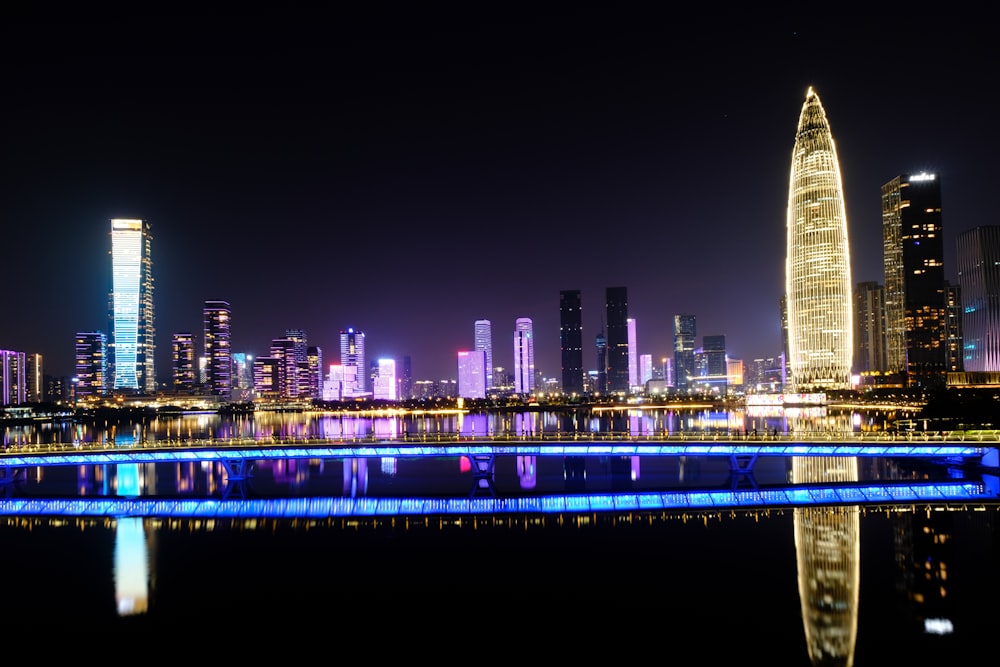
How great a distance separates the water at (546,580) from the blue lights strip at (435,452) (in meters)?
2.59

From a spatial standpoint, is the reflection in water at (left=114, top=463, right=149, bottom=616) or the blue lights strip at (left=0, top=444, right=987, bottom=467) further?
the blue lights strip at (left=0, top=444, right=987, bottom=467)

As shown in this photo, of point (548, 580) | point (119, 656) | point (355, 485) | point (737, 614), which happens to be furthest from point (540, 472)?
point (119, 656)

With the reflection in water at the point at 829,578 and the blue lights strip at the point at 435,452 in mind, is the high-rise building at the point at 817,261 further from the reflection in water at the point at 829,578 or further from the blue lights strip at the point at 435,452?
the reflection in water at the point at 829,578

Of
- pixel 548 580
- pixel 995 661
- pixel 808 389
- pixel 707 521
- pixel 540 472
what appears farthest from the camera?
pixel 808 389

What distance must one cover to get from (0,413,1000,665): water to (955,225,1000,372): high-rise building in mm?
170192

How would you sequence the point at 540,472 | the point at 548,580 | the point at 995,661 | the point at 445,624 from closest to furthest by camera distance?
the point at 995,661 → the point at 445,624 → the point at 548,580 → the point at 540,472

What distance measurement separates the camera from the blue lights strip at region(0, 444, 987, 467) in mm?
46156

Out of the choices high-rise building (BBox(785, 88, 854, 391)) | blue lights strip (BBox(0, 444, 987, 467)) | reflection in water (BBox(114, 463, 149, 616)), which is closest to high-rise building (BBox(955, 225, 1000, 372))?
high-rise building (BBox(785, 88, 854, 391))

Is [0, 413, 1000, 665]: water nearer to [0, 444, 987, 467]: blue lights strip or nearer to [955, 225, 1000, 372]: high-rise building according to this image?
[0, 444, 987, 467]: blue lights strip

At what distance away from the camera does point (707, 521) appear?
3916cm

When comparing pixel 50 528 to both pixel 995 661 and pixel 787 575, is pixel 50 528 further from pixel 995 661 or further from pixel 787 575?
pixel 995 661

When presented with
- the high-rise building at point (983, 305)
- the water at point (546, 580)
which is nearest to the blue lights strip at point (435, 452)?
the water at point (546, 580)

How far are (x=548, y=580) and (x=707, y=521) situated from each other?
1306 cm

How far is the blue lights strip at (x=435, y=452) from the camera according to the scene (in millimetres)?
46156
